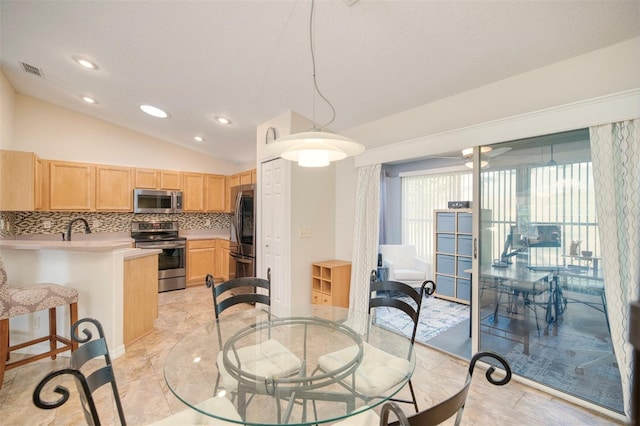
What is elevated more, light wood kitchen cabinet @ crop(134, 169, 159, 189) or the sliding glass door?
light wood kitchen cabinet @ crop(134, 169, 159, 189)

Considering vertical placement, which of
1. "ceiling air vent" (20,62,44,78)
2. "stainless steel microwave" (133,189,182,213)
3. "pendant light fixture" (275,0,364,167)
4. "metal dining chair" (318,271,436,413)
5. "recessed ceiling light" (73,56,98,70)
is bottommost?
"metal dining chair" (318,271,436,413)

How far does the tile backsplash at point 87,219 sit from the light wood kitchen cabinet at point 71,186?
0.32 metres

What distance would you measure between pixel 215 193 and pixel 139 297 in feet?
9.56

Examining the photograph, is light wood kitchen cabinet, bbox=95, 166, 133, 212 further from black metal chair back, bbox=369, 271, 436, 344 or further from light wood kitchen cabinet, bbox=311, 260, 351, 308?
black metal chair back, bbox=369, 271, 436, 344

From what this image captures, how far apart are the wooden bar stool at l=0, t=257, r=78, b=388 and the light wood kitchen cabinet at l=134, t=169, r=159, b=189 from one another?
2.76m

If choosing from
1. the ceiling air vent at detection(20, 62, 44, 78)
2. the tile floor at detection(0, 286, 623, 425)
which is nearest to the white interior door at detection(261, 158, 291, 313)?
the tile floor at detection(0, 286, 623, 425)

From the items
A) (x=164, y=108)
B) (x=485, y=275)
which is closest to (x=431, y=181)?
(x=485, y=275)

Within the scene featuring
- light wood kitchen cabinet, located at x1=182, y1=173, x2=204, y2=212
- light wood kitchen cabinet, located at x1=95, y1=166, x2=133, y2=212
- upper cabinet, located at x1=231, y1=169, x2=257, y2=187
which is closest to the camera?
light wood kitchen cabinet, located at x1=95, y1=166, x2=133, y2=212

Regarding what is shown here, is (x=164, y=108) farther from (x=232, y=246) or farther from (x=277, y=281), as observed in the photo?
(x=277, y=281)

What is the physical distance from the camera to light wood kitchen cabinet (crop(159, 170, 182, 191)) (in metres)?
5.23

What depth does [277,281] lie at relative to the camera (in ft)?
12.4

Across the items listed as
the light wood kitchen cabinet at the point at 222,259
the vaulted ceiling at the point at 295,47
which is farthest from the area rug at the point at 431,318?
the light wood kitchen cabinet at the point at 222,259

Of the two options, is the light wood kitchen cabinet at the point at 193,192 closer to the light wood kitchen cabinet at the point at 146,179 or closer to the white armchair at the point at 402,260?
the light wood kitchen cabinet at the point at 146,179

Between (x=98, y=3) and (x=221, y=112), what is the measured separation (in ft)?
5.44
